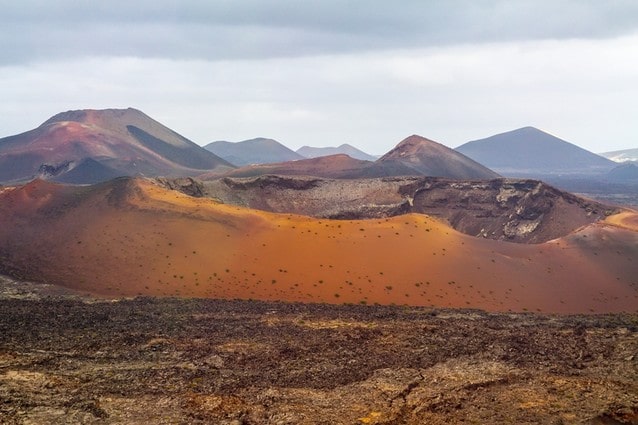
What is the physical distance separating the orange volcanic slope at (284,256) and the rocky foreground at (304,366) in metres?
4.84

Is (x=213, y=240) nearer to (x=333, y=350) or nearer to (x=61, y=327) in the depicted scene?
(x=61, y=327)

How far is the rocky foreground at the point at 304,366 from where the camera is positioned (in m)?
14.9

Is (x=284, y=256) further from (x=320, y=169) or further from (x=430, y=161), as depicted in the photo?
(x=430, y=161)

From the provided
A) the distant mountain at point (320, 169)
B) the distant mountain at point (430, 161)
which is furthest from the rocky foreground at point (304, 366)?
the distant mountain at point (430, 161)

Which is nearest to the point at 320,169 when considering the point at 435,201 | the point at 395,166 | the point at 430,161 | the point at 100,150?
the point at 395,166

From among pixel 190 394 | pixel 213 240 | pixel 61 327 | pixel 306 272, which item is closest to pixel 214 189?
pixel 213 240

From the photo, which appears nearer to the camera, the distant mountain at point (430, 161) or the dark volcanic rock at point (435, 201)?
the dark volcanic rock at point (435, 201)

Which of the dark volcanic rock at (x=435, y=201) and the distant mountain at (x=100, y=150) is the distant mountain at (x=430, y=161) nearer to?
the dark volcanic rock at (x=435, y=201)

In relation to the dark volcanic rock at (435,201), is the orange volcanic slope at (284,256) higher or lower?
lower

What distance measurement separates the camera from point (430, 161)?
422ft

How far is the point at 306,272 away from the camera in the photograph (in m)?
34.5

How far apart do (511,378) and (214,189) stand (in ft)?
163

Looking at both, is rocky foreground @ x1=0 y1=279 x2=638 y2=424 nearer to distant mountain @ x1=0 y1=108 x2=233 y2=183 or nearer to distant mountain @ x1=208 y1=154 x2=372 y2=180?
distant mountain @ x1=208 y1=154 x2=372 y2=180

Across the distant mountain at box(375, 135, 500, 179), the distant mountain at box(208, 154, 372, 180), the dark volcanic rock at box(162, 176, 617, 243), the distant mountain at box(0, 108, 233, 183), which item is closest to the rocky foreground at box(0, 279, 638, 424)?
the dark volcanic rock at box(162, 176, 617, 243)
